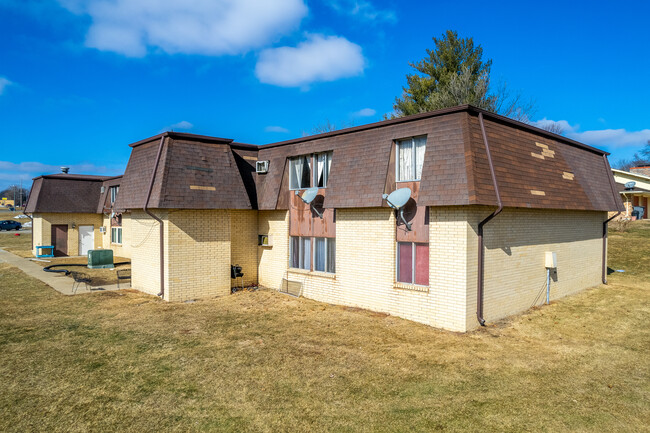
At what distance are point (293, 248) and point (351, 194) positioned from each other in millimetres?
3710

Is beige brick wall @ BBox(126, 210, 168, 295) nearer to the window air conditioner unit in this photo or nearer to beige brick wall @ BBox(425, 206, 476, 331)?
the window air conditioner unit

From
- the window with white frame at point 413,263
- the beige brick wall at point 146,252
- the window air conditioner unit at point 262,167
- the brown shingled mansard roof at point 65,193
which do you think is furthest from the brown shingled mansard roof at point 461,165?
the brown shingled mansard roof at point 65,193

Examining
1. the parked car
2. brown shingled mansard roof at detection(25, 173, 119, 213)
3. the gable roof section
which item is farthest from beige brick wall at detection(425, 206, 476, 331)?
the parked car

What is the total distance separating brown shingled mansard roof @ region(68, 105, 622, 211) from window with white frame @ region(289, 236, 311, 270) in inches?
58.4

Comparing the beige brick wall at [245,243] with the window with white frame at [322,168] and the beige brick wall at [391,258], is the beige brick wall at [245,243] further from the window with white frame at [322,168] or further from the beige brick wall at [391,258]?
the window with white frame at [322,168]

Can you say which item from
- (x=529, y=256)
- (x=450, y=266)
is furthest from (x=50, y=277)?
(x=529, y=256)

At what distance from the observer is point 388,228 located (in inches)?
440

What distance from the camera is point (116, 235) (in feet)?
86.9

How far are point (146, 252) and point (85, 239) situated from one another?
17.5 m

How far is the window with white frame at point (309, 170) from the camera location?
13.3 meters

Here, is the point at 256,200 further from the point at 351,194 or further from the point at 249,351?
the point at 249,351

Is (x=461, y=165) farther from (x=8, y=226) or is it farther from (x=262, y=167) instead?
(x=8, y=226)

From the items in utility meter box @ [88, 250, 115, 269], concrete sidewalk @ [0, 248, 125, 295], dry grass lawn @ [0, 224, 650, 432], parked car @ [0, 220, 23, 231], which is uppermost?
parked car @ [0, 220, 23, 231]

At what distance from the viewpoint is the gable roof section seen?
12.9m
